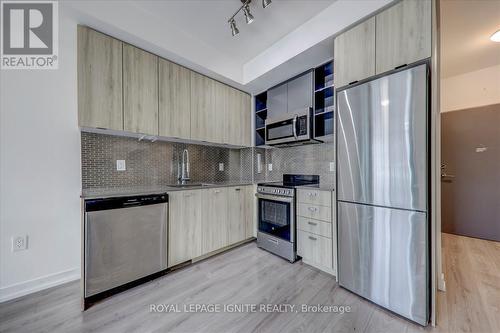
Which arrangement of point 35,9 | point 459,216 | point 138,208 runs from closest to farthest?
point 35,9, point 138,208, point 459,216

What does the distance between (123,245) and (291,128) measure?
7.36 feet

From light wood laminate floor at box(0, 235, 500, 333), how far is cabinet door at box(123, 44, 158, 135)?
5.20 feet

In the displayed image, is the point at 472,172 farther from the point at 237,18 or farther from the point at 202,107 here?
the point at 202,107

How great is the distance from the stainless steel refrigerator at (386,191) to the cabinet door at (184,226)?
1553mm

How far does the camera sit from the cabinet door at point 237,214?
2.71 m

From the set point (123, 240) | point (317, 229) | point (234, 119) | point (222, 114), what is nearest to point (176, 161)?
point (222, 114)

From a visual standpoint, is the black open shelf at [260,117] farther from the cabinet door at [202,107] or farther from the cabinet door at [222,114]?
the cabinet door at [202,107]

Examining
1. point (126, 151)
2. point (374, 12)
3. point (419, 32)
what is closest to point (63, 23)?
point (126, 151)

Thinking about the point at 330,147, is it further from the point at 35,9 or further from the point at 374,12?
the point at 35,9

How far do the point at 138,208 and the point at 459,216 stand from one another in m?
4.69

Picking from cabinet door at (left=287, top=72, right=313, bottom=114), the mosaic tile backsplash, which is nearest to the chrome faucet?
the mosaic tile backsplash

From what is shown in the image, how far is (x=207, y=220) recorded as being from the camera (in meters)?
2.46

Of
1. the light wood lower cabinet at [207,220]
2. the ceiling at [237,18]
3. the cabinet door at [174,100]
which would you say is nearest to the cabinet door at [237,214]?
the light wood lower cabinet at [207,220]

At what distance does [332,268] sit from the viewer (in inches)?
81.0
